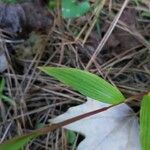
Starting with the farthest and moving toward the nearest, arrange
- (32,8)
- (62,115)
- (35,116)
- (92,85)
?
(32,8) < (35,116) < (62,115) < (92,85)

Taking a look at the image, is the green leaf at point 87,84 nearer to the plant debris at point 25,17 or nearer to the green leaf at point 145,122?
the green leaf at point 145,122

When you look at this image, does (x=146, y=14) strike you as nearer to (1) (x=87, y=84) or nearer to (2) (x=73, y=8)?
(2) (x=73, y=8)

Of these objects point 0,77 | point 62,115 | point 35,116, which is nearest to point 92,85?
point 62,115

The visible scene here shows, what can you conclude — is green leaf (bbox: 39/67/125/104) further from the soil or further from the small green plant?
the soil

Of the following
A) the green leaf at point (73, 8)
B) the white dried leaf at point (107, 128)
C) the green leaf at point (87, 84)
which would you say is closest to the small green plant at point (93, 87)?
the green leaf at point (87, 84)

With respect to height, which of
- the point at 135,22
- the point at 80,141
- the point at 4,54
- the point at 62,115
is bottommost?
the point at 80,141

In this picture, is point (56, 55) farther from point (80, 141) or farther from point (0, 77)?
point (80, 141)

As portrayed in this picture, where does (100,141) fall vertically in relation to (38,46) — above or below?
below
